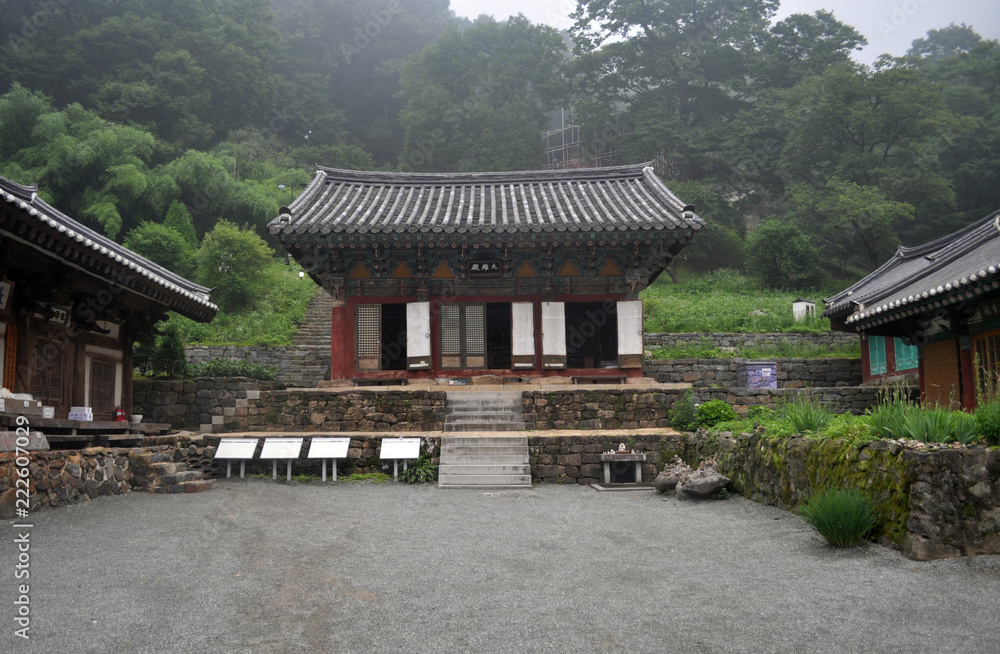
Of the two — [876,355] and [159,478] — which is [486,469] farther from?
[876,355]

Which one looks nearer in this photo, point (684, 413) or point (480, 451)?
point (480, 451)

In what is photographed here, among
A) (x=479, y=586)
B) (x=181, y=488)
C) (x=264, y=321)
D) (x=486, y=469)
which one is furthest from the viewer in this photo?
(x=264, y=321)

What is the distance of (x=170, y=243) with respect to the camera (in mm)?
26156

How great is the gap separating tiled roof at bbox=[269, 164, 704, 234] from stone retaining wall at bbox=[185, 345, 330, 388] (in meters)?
6.09

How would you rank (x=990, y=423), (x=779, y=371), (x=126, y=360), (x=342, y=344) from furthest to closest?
(x=779, y=371) → (x=342, y=344) → (x=126, y=360) → (x=990, y=423)

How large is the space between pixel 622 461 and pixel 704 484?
229cm

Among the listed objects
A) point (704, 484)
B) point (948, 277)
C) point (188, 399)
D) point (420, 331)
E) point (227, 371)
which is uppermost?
point (948, 277)

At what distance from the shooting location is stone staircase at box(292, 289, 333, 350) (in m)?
24.7

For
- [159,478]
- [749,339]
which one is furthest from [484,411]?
[749,339]

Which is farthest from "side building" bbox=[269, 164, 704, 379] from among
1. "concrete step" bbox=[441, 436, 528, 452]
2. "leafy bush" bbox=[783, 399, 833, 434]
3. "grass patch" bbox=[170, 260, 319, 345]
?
"grass patch" bbox=[170, 260, 319, 345]

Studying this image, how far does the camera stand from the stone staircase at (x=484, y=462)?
1155 cm

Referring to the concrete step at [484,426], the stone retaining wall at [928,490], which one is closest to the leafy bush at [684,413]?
the concrete step at [484,426]

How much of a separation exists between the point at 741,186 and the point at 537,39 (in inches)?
718

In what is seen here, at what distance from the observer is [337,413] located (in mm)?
13797
